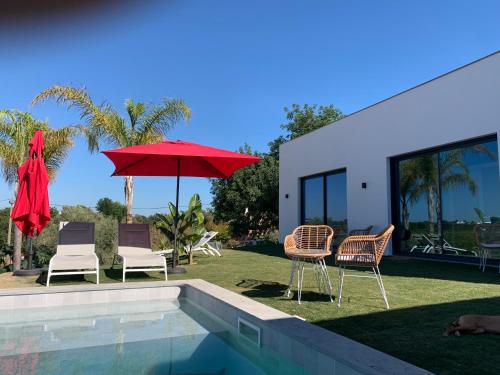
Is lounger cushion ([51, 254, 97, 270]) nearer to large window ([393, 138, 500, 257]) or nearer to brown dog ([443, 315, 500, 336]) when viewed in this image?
brown dog ([443, 315, 500, 336])

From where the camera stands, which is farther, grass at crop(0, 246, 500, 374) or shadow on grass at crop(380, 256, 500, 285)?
shadow on grass at crop(380, 256, 500, 285)

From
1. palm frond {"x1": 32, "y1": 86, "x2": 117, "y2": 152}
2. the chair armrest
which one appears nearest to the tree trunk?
palm frond {"x1": 32, "y1": 86, "x2": 117, "y2": 152}

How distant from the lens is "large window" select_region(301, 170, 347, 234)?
43.0 feet

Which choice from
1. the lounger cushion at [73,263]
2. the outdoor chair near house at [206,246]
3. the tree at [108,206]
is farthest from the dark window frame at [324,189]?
the tree at [108,206]

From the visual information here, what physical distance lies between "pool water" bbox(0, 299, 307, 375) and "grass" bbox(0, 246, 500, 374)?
0.77 m

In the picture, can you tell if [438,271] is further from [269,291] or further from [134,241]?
[134,241]

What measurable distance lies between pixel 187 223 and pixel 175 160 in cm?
157

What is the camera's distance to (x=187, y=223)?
954 cm

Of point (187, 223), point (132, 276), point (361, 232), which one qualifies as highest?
point (187, 223)

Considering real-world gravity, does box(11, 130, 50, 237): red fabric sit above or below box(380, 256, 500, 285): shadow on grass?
above

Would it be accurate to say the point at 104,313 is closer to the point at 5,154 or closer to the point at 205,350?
the point at 205,350

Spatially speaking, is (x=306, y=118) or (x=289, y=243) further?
(x=306, y=118)

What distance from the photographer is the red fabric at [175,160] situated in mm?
7215

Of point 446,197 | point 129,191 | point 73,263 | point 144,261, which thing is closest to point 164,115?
point 129,191
